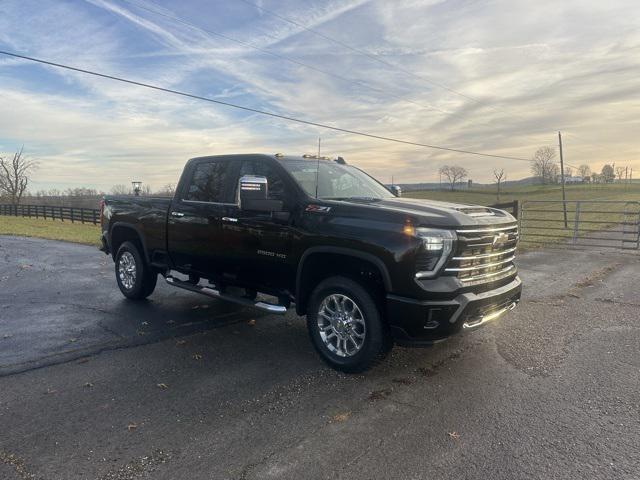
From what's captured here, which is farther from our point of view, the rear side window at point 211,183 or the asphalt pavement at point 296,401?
the rear side window at point 211,183

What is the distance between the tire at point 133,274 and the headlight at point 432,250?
4.53 metres

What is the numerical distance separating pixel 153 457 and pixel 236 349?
208 cm

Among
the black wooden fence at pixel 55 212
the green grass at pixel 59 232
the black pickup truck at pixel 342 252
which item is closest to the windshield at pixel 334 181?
the black pickup truck at pixel 342 252

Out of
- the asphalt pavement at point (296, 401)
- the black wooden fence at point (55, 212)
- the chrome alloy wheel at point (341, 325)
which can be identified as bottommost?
the asphalt pavement at point (296, 401)

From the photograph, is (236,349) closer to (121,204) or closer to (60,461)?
(60,461)

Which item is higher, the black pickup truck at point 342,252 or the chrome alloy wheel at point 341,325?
the black pickup truck at point 342,252

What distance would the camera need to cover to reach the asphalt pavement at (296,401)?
2.94 m

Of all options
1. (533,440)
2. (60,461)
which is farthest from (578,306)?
(60,461)

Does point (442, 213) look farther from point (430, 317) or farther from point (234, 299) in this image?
point (234, 299)

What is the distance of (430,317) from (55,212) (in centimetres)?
4252

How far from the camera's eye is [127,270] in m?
7.29

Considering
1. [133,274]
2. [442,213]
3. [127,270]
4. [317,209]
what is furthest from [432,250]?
[127,270]

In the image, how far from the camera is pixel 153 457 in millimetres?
2996

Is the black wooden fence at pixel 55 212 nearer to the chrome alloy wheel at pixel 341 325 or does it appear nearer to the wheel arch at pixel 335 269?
the wheel arch at pixel 335 269
